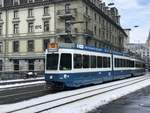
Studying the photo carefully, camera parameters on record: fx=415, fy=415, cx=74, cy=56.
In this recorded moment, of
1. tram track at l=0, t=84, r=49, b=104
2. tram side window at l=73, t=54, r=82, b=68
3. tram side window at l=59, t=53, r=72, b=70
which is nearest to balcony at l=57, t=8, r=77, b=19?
tram side window at l=73, t=54, r=82, b=68

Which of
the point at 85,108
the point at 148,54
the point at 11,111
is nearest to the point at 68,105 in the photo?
the point at 85,108

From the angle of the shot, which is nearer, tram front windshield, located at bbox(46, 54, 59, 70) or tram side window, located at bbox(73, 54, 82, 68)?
tram front windshield, located at bbox(46, 54, 59, 70)

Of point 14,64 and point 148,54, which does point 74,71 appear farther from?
point 148,54

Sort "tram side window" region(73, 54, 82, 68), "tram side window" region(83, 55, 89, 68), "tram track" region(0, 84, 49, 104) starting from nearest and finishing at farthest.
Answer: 1. "tram track" region(0, 84, 49, 104)
2. "tram side window" region(73, 54, 82, 68)
3. "tram side window" region(83, 55, 89, 68)

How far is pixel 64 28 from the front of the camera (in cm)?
7094

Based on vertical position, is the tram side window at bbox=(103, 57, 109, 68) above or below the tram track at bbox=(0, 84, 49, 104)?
above

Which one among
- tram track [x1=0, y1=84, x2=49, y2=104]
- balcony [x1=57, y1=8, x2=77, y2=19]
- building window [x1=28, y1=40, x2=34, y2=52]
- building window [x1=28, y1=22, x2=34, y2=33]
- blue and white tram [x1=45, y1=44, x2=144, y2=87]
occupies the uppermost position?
balcony [x1=57, y1=8, x2=77, y2=19]

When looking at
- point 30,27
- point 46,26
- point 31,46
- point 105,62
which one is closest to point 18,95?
point 105,62

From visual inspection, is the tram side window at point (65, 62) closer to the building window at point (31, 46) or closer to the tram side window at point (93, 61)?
the tram side window at point (93, 61)

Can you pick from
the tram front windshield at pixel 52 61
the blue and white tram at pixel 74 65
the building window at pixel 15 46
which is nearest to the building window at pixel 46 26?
the building window at pixel 15 46

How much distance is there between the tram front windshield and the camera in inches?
1020

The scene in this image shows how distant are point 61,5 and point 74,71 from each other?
46.3 m

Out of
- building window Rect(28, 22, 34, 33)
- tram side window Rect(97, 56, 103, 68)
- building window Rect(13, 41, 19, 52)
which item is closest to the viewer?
tram side window Rect(97, 56, 103, 68)

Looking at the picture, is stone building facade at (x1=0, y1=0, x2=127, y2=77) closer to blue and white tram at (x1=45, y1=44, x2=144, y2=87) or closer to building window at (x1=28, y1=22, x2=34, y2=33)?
building window at (x1=28, y1=22, x2=34, y2=33)
